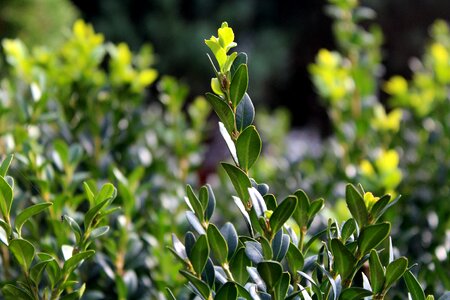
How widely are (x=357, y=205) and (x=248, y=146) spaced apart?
0.18 metres

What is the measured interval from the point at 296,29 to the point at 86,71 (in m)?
7.09

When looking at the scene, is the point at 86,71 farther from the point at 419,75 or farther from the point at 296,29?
the point at 296,29

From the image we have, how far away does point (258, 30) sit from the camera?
8.91 metres

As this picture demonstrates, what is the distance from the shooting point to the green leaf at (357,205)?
103cm

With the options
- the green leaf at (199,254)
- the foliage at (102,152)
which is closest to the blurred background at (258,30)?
the foliage at (102,152)

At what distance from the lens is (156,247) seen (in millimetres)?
1537

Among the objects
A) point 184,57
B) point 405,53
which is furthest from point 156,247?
point 405,53

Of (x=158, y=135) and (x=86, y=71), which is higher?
(x=86, y=71)

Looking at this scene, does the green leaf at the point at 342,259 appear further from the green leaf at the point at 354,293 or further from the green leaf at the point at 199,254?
the green leaf at the point at 199,254

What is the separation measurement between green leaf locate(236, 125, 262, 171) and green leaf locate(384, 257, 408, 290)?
0.24 metres

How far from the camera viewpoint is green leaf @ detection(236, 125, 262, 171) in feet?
3.34

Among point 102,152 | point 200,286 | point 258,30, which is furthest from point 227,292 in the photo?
point 258,30

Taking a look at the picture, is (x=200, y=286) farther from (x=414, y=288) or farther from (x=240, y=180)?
(x=414, y=288)

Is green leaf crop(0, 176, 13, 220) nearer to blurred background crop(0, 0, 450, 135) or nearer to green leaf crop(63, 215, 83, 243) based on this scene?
green leaf crop(63, 215, 83, 243)
